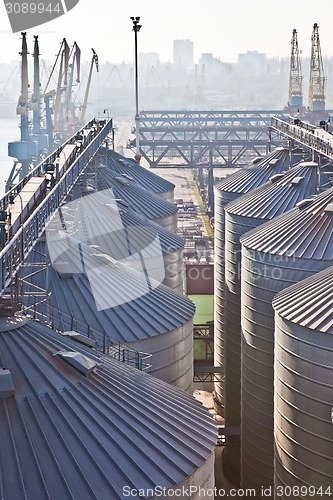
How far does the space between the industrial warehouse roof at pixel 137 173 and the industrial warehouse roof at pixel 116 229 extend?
38.1ft

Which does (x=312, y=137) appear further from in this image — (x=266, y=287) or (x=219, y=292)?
(x=266, y=287)

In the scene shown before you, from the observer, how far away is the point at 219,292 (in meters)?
42.0

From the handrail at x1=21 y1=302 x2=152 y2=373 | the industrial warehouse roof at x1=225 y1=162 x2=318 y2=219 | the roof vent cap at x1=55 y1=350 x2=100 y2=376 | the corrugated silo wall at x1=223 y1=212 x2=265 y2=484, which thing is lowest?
the corrugated silo wall at x1=223 y1=212 x2=265 y2=484

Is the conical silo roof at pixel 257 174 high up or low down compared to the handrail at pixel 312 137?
down

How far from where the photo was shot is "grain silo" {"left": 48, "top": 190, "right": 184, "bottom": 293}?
32750 millimetres

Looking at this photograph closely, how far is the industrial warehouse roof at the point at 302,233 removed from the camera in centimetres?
2802

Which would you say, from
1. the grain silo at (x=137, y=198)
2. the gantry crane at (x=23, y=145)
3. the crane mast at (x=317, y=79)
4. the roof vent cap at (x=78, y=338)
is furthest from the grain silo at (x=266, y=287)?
the crane mast at (x=317, y=79)

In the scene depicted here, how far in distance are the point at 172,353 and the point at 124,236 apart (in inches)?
343

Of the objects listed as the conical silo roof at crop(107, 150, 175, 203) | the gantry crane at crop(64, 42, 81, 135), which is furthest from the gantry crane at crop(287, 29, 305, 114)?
the conical silo roof at crop(107, 150, 175, 203)

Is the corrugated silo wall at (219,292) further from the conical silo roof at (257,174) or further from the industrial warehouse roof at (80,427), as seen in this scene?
the industrial warehouse roof at (80,427)

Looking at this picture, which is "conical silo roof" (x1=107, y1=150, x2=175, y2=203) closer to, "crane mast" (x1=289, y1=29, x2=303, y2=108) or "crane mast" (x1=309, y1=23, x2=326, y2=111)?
"crane mast" (x1=309, y1=23, x2=326, y2=111)

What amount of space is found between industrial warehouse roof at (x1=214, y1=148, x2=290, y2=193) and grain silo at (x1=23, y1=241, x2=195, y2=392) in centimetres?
1340

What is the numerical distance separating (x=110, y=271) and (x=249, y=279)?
4.99m

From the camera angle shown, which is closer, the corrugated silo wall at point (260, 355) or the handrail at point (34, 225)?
the handrail at point (34, 225)
